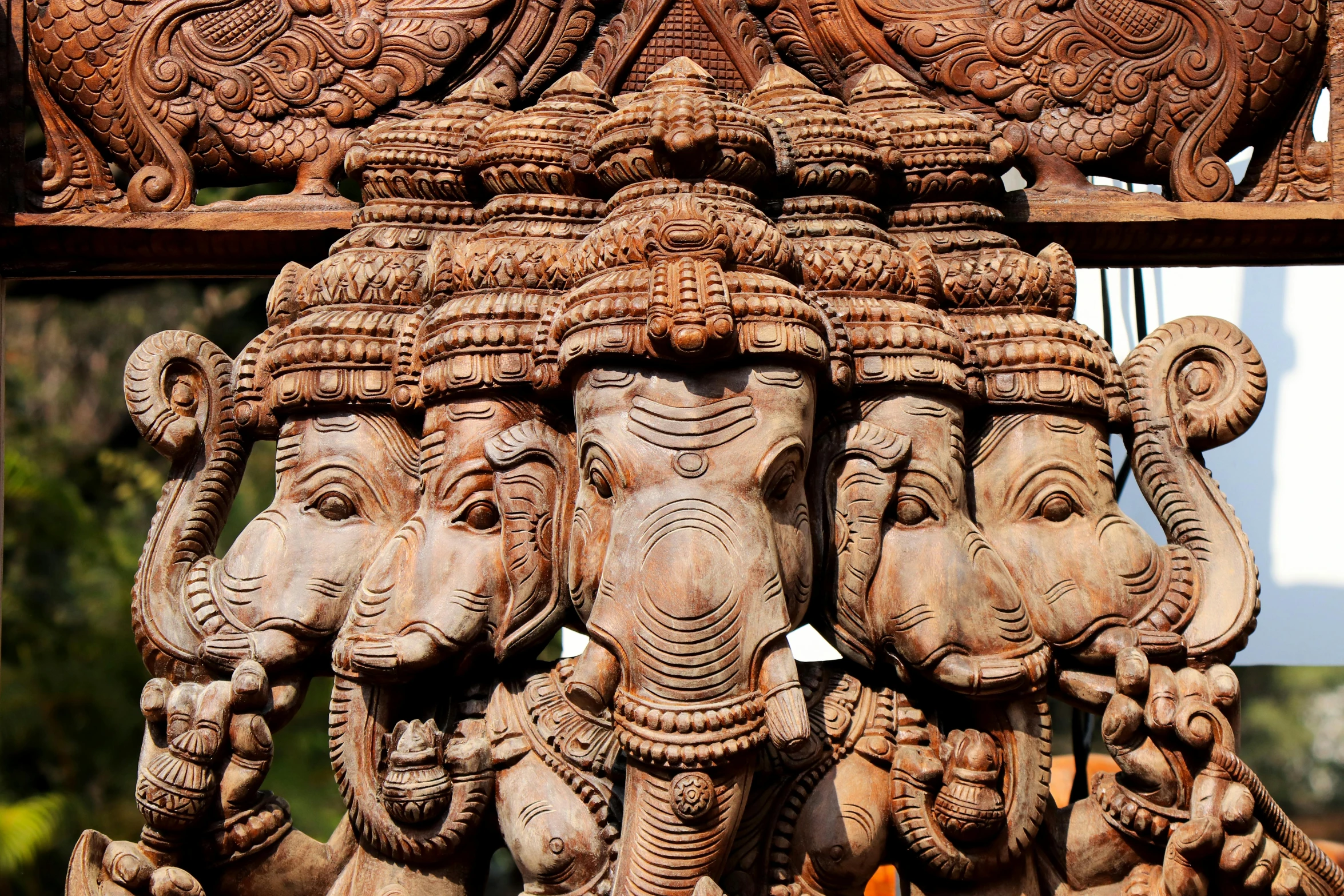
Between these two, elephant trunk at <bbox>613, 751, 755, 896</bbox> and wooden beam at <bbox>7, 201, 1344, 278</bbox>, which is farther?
wooden beam at <bbox>7, 201, 1344, 278</bbox>

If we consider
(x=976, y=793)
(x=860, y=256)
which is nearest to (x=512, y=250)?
(x=860, y=256)

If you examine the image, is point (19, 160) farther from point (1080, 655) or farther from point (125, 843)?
point (1080, 655)

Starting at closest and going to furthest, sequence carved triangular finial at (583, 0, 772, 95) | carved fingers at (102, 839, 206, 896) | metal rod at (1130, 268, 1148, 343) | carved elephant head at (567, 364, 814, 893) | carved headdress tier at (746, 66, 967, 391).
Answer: carved elephant head at (567, 364, 814, 893), carved fingers at (102, 839, 206, 896), carved headdress tier at (746, 66, 967, 391), carved triangular finial at (583, 0, 772, 95), metal rod at (1130, 268, 1148, 343)

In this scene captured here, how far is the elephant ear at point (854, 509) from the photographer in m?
2.66

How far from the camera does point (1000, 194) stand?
10.1ft

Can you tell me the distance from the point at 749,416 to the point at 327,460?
0.80 meters

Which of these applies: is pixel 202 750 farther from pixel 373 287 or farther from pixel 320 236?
pixel 320 236

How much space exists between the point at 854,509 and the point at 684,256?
0.51 m

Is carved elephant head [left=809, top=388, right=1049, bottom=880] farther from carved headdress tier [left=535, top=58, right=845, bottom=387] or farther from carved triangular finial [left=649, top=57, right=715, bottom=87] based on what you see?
carved triangular finial [left=649, top=57, right=715, bottom=87]

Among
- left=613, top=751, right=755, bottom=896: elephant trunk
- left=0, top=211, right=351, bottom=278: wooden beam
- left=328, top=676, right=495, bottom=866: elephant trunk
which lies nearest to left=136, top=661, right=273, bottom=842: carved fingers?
left=328, top=676, right=495, bottom=866: elephant trunk

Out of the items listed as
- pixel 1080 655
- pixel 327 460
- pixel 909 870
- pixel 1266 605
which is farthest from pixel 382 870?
pixel 1266 605

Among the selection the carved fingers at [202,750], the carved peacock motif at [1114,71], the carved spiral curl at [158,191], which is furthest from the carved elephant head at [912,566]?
the carved spiral curl at [158,191]

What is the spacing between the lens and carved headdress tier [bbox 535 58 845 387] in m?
2.45

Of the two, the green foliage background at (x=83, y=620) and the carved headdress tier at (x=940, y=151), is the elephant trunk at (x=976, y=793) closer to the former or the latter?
the carved headdress tier at (x=940, y=151)
